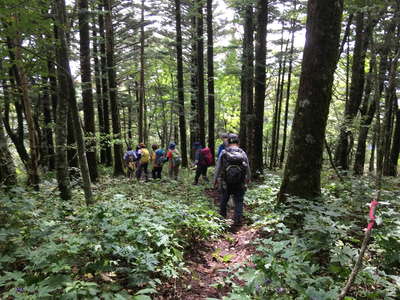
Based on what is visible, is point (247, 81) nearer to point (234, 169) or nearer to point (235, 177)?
point (234, 169)

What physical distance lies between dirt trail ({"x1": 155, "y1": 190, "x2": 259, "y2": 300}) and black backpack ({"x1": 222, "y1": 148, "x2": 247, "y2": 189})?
1022 mm

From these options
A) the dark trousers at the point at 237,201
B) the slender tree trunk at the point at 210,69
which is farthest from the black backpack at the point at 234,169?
the slender tree trunk at the point at 210,69

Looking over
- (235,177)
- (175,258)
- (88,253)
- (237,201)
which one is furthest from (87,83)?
(175,258)

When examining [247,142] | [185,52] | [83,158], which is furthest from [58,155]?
[185,52]

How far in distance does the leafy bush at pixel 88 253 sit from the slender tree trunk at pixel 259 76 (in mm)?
6958

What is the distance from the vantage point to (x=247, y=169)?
21.2ft

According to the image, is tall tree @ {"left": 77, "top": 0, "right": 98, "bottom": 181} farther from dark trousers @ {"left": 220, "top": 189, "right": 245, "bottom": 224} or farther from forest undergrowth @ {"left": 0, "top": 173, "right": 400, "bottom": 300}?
forest undergrowth @ {"left": 0, "top": 173, "right": 400, "bottom": 300}

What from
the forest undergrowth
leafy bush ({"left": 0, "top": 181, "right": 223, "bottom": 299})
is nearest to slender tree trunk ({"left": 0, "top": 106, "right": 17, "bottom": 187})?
the forest undergrowth

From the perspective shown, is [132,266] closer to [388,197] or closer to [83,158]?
[83,158]

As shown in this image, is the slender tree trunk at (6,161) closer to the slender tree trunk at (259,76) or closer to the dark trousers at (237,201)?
the dark trousers at (237,201)

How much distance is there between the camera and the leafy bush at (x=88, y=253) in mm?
2672

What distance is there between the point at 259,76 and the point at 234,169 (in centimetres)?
625

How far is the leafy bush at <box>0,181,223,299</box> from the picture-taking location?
2.67m

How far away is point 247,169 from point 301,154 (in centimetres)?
161
